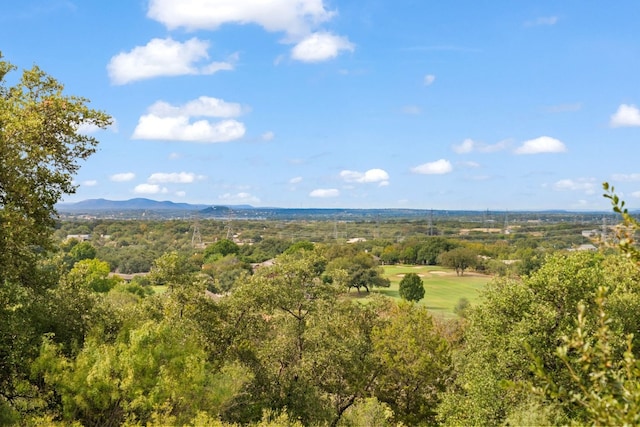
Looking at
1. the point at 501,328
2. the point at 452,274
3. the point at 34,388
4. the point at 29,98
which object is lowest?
the point at 452,274

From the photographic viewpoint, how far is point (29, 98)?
1548 cm

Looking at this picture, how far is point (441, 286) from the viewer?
86500mm

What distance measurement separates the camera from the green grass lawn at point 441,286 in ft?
234

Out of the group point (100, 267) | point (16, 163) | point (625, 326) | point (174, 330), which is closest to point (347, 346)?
point (174, 330)

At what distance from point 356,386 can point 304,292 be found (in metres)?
5.52

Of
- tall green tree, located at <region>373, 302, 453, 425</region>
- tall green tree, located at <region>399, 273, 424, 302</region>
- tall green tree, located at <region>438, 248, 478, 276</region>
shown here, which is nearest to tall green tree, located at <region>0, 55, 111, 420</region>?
tall green tree, located at <region>373, 302, 453, 425</region>

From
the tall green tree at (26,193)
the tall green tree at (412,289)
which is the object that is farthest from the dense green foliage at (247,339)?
the tall green tree at (412,289)

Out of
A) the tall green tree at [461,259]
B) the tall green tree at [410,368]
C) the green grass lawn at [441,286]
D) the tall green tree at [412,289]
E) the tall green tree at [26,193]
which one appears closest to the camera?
the tall green tree at [26,193]

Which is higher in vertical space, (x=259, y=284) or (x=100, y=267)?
(x=259, y=284)

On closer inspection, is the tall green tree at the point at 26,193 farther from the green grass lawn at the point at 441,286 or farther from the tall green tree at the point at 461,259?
the tall green tree at the point at 461,259

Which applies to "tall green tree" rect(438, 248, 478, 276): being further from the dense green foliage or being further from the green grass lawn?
the dense green foliage

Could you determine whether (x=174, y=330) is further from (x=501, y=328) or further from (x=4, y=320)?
(x=501, y=328)

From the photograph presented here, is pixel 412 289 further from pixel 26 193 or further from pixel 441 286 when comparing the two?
pixel 26 193

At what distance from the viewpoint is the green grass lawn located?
71.2 meters
